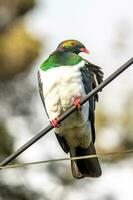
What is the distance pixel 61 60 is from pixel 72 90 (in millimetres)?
238

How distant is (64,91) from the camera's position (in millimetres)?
6328

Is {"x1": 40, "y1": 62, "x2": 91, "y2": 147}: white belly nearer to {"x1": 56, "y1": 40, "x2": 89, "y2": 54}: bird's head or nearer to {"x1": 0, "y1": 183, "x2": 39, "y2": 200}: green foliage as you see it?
{"x1": 56, "y1": 40, "x2": 89, "y2": 54}: bird's head

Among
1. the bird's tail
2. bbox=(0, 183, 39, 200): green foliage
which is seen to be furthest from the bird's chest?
bbox=(0, 183, 39, 200): green foliage

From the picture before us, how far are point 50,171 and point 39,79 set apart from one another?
667 centimetres

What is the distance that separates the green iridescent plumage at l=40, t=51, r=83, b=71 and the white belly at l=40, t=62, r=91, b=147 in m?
0.03

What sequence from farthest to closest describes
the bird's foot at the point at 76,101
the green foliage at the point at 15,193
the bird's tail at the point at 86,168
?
the green foliage at the point at 15,193 → the bird's tail at the point at 86,168 → the bird's foot at the point at 76,101

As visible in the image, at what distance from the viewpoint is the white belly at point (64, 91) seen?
6.32 metres

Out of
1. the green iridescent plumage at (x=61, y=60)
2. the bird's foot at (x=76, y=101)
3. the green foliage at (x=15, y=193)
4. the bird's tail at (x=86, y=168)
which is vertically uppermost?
the green iridescent plumage at (x=61, y=60)

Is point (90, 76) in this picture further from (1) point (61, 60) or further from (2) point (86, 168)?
(2) point (86, 168)

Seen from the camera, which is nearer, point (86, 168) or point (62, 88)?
point (62, 88)

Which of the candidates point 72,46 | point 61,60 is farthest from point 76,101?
point 72,46

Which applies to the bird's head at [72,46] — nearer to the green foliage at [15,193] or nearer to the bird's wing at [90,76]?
the bird's wing at [90,76]

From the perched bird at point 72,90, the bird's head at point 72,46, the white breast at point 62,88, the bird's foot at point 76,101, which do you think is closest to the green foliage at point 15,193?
the perched bird at point 72,90

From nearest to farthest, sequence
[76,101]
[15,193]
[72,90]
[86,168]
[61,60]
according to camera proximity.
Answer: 1. [76,101]
2. [72,90]
3. [61,60]
4. [86,168]
5. [15,193]
